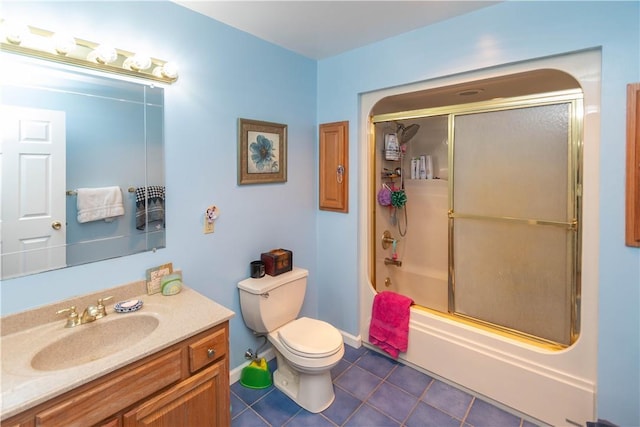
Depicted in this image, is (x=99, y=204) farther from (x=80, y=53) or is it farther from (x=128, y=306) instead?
(x=80, y=53)

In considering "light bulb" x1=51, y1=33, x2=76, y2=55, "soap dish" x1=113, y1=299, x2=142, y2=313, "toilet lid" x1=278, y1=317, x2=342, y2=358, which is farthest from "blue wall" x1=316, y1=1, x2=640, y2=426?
"soap dish" x1=113, y1=299, x2=142, y2=313

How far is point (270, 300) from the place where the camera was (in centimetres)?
212

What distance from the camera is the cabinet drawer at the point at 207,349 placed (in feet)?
4.52

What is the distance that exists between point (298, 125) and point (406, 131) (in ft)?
3.54

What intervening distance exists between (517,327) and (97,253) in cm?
266

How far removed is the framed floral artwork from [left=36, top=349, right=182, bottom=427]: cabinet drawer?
3.98ft

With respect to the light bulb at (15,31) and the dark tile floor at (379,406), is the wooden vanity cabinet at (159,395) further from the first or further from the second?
the light bulb at (15,31)

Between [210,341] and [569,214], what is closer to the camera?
[210,341]

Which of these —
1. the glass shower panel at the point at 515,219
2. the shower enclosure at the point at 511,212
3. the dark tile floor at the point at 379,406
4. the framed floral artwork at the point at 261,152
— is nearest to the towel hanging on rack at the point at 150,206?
the framed floral artwork at the point at 261,152

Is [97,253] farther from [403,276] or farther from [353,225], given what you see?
[403,276]

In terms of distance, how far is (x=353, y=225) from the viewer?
258 centimetres

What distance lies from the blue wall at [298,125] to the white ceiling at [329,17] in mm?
76

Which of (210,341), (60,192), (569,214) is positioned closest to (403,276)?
(569,214)

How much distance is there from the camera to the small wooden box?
88.4 inches
